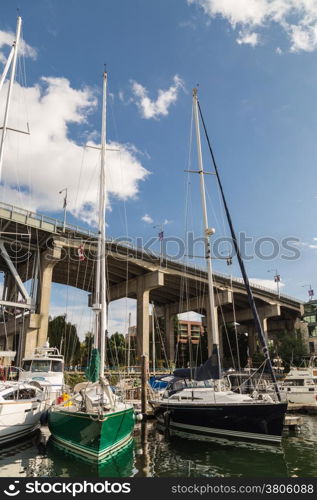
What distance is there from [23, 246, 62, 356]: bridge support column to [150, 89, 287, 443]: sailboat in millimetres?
22502

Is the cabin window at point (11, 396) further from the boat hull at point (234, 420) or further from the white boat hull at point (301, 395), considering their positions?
the white boat hull at point (301, 395)

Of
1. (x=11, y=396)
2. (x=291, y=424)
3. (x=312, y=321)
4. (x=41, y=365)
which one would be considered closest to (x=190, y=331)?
(x=312, y=321)

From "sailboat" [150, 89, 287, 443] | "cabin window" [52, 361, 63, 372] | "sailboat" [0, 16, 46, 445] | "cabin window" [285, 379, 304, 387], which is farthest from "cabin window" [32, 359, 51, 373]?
"cabin window" [285, 379, 304, 387]

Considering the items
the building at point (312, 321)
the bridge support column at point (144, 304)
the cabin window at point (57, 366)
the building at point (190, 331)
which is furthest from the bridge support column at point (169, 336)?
the building at point (190, 331)

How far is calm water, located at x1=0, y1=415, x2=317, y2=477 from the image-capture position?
1295cm

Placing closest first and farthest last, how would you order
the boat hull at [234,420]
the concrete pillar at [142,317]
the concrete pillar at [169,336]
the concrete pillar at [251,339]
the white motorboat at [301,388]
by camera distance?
1. the boat hull at [234,420]
2. the white motorboat at [301,388]
3. the concrete pillar at [142,317]
4. the concrete pillar at [169,336]
5. the concrete pillar at [251,339]

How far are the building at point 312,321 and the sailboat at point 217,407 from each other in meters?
86.1

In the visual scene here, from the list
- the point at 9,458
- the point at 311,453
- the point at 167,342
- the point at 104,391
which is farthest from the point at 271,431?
the point at 167,342

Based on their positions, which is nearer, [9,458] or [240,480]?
[240,480]

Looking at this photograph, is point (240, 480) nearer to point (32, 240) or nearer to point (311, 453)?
point (311, 453)

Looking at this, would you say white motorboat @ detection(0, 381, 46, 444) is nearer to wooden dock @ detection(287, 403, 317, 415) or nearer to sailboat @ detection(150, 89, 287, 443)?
sailboat @ detection(150, 89, 287, 443)

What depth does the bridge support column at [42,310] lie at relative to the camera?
40.3 m

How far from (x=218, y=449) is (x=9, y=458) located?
946 cm

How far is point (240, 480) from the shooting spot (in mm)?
11883
